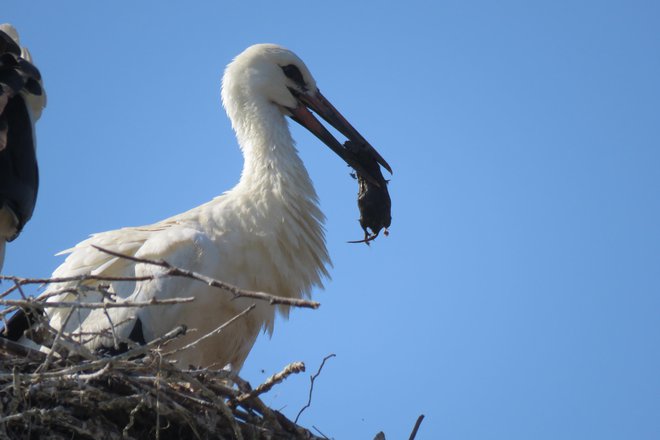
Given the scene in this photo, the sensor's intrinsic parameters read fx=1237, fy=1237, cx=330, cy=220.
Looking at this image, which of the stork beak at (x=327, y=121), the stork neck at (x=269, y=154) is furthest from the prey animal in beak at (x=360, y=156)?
the stork neck at (x=269, y=154)

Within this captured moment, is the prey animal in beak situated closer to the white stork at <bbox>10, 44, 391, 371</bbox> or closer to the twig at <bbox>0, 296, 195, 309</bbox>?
the white stork at <bbox>10, 44, 391, 371</bbox>

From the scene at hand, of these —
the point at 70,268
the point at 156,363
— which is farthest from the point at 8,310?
the point at 70,268

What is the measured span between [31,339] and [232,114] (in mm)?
2118

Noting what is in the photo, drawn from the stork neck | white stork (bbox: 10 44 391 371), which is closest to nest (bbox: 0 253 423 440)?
white stork (bbox: 10 44 391 371)

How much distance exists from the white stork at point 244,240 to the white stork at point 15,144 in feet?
1.71

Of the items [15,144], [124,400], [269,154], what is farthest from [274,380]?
[269,154]

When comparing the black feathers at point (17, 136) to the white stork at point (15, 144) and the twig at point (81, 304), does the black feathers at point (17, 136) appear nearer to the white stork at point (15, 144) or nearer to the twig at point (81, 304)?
the white stork at point (15, 144)

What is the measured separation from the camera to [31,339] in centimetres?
513

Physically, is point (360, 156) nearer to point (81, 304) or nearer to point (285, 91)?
point (285, 91)

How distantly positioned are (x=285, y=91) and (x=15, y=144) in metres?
2.16

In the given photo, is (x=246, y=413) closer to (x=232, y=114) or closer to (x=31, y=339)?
(x=31, y=339)

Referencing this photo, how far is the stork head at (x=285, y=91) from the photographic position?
22.3ft

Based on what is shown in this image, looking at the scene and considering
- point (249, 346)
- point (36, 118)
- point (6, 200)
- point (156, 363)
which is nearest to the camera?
point (156, 363)

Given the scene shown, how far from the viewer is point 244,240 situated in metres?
5.89
